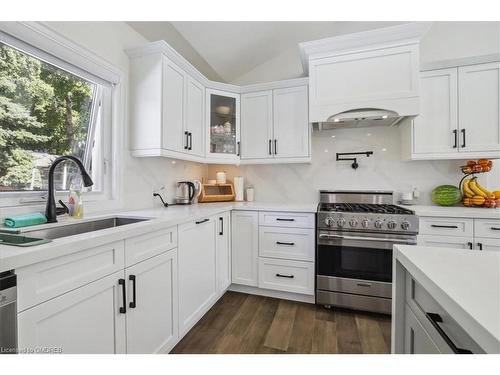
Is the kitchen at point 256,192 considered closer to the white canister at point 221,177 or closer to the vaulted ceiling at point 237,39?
the vaulted ceiling at point 237,39

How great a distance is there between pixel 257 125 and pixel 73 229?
80.9 inches

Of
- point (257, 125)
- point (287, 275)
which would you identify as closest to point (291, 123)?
point (257, 125)

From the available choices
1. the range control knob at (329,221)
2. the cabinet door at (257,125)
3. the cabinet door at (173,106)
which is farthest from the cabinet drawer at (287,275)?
the cabinet door at (173,106)

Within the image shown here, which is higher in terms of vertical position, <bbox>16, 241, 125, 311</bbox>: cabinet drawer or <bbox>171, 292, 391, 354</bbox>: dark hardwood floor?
<bbox>16, 241, 125, 311</bbox>: cabinet drawer

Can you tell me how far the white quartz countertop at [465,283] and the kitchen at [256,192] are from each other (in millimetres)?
11

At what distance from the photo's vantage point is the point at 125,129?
2.00 m

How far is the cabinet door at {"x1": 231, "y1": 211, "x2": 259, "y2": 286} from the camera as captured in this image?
241cm

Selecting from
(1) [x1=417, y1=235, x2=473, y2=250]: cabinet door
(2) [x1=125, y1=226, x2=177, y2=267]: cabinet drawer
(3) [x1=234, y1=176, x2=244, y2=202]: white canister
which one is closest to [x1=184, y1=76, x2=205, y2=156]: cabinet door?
(3) [x1=234, y1=176, x2=244, y2=202]: white canister

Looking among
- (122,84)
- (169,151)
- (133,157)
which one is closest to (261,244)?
(169,151)

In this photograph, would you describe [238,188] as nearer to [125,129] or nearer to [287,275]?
[287,275]

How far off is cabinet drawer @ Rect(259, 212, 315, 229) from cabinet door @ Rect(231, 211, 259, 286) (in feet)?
0.32

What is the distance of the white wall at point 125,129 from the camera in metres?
1.64

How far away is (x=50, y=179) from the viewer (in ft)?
4.38

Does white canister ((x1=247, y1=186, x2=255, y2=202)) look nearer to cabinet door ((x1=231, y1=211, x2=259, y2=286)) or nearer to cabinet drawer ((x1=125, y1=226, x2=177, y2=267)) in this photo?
cabinet door ((x1=231, y1=211, x2=259, y2=286))
